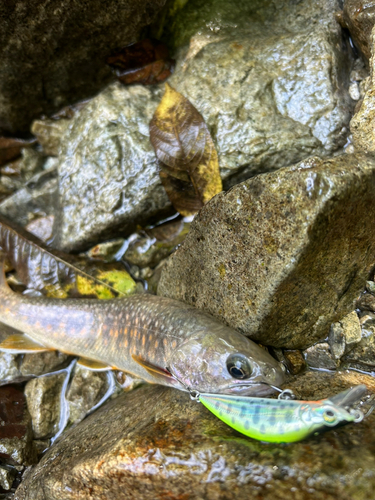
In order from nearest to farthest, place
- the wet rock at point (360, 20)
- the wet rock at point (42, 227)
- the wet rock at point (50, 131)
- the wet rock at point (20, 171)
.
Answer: the wet rock at point (360, 20) → the wet rock at point (42, 227) → the wet rock at point (50, 131) → the wet rock at point (20, 171)

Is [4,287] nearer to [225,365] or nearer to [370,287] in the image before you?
[225,365]

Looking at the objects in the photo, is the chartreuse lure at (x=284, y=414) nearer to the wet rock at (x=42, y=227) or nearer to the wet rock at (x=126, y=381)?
the wet rock at (x=126, y=381)

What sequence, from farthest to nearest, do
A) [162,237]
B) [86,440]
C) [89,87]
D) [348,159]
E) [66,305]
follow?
[89,87]
[162,237]
[66,305]
[86,440]
[348,159]

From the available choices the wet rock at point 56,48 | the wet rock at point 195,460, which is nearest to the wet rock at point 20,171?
the wet rock at point 56,48

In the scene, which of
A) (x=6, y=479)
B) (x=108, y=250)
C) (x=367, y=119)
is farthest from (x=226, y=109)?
(x=6, y=479)

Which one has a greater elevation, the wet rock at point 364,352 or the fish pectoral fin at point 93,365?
the wet rock at point 364,352

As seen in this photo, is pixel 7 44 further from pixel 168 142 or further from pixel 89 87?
pixel 168 142

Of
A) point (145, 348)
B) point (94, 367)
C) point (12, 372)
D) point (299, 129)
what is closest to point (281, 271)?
point (145, 348)
